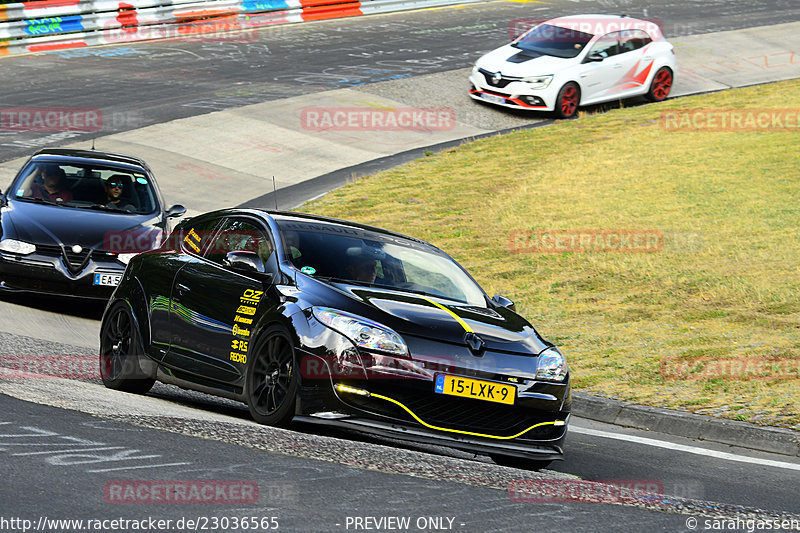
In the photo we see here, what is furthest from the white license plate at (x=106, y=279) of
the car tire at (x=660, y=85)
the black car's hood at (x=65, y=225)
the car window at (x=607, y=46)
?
the car tire at (x=660, y=85)

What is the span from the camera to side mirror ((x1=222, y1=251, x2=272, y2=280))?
8.11 meters

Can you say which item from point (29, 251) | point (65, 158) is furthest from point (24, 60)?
point (29, 251)

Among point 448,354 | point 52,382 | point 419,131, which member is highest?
point 448,354

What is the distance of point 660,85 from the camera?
27.4 metres

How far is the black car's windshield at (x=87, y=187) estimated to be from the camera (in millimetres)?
13555

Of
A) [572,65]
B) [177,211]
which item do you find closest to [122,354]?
[177,211]

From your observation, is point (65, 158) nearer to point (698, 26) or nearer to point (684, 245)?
point (684, 245)

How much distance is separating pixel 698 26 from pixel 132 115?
18603mm

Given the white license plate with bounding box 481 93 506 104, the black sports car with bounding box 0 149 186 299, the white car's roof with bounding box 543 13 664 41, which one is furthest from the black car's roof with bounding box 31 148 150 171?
the white car's roof with bounding box 543 13 664 41

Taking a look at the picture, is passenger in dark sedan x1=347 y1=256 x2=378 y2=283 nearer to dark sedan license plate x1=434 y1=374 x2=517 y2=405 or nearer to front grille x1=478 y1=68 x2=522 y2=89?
dark sedan license plate x1=434 y1=374 x2=517 y2=405

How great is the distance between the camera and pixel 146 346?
9.00 m

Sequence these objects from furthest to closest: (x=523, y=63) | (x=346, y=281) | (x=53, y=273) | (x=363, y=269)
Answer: (x=523, y=63)
(x=53, y=273)
(x=363, y=269)
(x=346, y=281)

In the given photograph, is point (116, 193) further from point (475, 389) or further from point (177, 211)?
point (475, 389)

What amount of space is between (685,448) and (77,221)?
7.23 m
